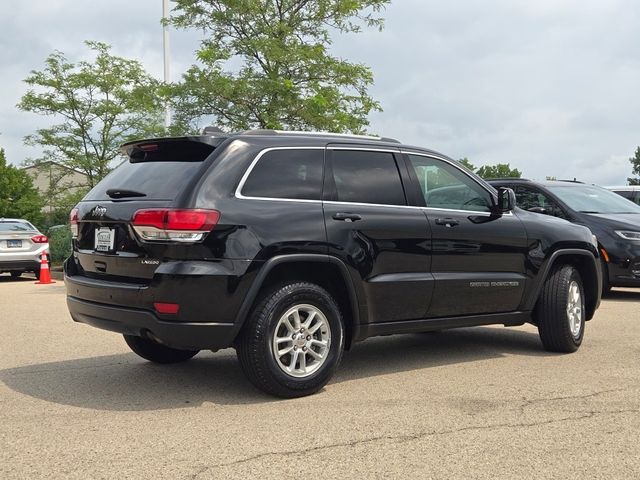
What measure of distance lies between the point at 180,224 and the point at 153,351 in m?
1.98

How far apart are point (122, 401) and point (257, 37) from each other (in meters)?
11.2

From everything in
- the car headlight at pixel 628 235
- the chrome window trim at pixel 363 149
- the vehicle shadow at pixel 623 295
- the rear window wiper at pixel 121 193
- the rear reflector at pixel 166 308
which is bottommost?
the vehicle shadow at pixel 623 295

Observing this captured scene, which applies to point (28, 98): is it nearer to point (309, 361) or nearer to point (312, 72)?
point (312, 72)

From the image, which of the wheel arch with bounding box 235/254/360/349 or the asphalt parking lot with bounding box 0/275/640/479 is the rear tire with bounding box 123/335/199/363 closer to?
the asphalt parking lot with bounding box 0/275/640/479

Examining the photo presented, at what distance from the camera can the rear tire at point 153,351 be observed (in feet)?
20.7

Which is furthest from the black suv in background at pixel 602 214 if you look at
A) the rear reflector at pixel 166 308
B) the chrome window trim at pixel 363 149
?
the rear reflector at pixel 166 308

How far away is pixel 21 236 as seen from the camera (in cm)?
1733

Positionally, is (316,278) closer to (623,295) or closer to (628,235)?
(628,235)

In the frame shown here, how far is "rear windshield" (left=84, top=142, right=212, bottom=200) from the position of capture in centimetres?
507

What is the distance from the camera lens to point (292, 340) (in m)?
5.11

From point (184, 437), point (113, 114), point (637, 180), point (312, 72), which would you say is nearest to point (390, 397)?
point (184, 437)

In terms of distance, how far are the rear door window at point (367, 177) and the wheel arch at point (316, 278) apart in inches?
21.1

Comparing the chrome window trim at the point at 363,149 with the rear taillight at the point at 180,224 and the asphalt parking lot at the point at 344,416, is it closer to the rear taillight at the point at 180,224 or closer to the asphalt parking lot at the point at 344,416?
the rear taillight at the point at 180,224

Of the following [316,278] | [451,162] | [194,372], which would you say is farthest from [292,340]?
[451,162]
